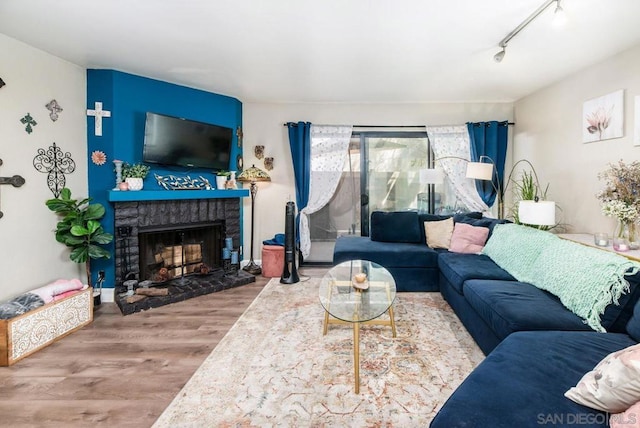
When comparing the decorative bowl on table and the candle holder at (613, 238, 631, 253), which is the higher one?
the candle holder at (613, 238, 631, 253)

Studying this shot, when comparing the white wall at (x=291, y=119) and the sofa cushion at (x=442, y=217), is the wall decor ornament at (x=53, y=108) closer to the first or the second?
the white wall at (x=291, y=119)

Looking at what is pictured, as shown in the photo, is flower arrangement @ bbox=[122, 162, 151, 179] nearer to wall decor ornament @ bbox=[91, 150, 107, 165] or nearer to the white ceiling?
wall decor ornament @ bbox=[91, 150, 107, 165]

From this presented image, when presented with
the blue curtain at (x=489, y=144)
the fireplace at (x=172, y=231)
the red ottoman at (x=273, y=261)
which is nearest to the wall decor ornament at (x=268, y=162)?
the fireplace at (x=172, y=231)

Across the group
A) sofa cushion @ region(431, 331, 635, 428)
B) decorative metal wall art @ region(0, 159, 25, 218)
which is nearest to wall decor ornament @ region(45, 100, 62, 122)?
decorative metal wall art @ region(0, 159, 25, 218)

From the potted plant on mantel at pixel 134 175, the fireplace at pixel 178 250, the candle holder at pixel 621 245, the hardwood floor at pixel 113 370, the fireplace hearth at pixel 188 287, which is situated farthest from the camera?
the fireplace at pixel 178 250

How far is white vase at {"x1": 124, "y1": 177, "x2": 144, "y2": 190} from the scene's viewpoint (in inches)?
128

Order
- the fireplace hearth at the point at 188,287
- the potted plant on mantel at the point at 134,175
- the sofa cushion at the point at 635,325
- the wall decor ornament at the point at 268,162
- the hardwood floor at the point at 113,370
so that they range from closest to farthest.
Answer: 1. the sofa cushion at the point at 635,325
2. the hardwood floor at the point at 113,370
3. the fireplace hearth at the point at 188,287
4. the potted plant on mantel at the point at 134,175
5. the wall decor ornament at the point at 268,162

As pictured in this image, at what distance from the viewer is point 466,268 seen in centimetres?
296

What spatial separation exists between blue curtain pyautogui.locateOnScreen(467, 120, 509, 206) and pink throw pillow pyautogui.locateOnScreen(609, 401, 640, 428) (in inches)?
158

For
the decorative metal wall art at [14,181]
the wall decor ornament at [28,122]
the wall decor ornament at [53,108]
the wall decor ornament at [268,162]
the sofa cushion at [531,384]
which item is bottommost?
the sofa cushion at [531,384]

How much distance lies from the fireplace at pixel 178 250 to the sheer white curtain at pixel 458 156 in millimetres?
3326

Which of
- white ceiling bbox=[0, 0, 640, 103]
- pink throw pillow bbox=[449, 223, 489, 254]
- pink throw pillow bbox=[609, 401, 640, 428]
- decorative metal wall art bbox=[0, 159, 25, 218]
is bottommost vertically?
pink throw pillow bbox=[609, 401, 640, 428]

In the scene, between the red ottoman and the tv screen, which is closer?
the tv screen

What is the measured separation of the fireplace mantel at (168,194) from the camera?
3.19m
